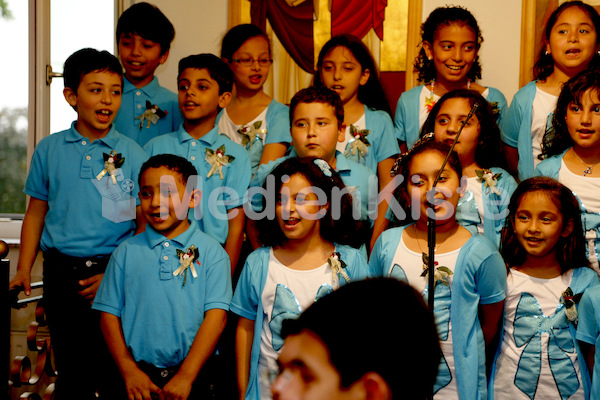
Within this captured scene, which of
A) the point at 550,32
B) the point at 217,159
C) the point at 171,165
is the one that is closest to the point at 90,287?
the point at 171,165

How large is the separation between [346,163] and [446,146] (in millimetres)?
511

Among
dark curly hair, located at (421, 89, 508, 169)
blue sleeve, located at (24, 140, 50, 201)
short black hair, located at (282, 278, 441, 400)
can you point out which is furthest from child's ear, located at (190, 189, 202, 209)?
short black hair, located at (282, 278, 441, 400)

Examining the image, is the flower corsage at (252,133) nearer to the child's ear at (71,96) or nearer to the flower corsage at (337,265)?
the child's ear at (71,96)

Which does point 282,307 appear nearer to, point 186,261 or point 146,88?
point 186,261

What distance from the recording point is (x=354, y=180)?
3.13 metres

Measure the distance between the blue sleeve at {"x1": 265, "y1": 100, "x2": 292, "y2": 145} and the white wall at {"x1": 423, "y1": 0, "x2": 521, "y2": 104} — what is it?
133 cm

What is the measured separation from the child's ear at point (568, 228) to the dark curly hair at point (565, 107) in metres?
0.50

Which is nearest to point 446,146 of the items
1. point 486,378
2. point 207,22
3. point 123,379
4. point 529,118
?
point 529,118

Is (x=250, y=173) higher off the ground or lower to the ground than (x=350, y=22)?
lower

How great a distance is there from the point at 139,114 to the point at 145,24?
19.4 inches

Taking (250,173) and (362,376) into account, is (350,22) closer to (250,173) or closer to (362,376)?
(250,173)

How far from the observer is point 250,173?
131 inches

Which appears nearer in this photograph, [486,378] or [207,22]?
[486,378]

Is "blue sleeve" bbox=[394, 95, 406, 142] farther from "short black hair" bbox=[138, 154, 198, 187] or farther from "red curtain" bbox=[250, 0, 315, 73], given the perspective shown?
"short black hair" bbox=[138, 154, 198, 187]
